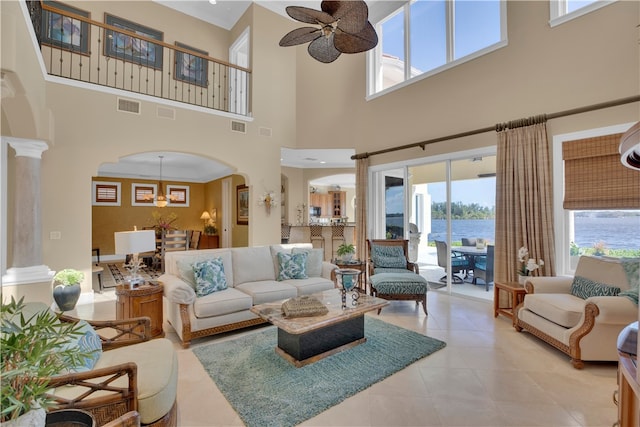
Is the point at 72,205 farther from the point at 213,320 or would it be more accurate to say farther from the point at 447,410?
the point at 447,410

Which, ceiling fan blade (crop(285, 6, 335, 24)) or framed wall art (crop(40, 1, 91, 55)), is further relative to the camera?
framed wall art (crop(40, 1, 91, 55))

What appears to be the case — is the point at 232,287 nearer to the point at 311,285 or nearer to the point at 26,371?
the point at 311,285

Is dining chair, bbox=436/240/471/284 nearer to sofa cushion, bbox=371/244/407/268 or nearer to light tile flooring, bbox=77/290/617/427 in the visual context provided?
sofa cushion, bbox=371/244/407/268

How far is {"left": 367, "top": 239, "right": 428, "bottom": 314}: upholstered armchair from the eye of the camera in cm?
406

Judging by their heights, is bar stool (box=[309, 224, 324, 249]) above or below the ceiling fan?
below

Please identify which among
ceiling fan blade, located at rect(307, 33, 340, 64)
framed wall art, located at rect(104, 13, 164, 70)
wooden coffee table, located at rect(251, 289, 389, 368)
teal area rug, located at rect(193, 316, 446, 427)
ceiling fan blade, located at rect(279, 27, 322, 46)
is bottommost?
teal area rug, located at rect(193, 316, 446, 427)

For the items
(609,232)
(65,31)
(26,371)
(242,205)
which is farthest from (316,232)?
(26,371)

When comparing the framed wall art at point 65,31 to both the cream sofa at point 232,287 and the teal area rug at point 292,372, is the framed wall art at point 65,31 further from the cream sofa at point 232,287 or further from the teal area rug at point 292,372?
the teal area rug at point 292,372

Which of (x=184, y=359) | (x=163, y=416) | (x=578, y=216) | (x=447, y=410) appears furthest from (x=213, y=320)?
(x=578, y=216)

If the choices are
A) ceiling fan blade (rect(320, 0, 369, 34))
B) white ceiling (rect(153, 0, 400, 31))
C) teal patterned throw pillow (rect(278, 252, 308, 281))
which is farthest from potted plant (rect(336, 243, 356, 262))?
A: white ceiling (rect(153, 0, 400, 31))

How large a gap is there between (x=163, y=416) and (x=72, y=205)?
175 inches

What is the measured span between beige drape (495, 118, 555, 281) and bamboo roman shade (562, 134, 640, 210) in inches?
8.9

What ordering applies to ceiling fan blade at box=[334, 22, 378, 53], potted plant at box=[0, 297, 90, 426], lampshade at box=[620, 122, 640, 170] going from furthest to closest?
ceiling fan blade at box=[334, 22, 378, 53] < potted plant at box=[0, 297, 90, 426] < lampshade at box=[620, 122, 640, 170]

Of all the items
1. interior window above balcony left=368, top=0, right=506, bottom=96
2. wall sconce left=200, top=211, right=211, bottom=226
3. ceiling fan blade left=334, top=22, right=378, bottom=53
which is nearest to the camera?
ceiling fan blade left=334, top=22, right=378, bottom=53
